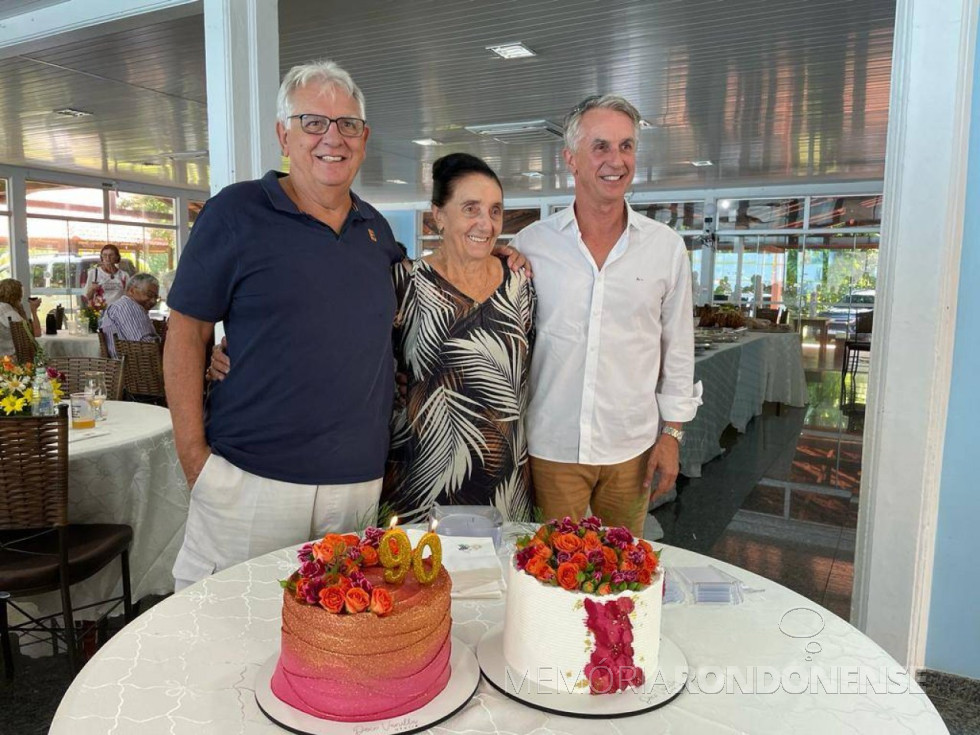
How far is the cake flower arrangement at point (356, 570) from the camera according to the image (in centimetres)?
89

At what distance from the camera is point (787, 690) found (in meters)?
1.01

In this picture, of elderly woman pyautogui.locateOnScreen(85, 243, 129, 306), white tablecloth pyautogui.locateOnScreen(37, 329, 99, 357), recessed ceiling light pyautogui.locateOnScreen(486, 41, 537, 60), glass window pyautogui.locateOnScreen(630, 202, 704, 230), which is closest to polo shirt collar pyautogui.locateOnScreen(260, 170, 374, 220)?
recessed ceiling light pyautogui.locateOnScreen(486, 41, 537, 60)

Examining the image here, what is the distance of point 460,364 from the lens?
69.7 inches

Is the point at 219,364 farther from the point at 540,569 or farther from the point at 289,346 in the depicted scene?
the point at 540,569

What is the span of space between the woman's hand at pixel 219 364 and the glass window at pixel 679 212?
45.7 ft

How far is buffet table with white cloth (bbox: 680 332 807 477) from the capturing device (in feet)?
16.4

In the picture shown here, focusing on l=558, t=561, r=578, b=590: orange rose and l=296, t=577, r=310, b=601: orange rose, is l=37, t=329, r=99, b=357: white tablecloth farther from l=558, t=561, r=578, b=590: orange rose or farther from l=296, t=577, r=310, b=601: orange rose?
l=558, t=561, r=578, b=590: orange rose

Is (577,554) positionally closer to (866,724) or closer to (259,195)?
(866,724)

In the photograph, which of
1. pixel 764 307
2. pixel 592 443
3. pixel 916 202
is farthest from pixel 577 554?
pixel 764 307

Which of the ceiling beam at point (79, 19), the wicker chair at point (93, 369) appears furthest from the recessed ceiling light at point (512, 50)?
the wicker chair at point (93, 369)

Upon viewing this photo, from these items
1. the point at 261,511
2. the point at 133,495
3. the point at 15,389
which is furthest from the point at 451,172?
the point at 133,495

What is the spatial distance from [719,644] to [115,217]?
16004 millimetres

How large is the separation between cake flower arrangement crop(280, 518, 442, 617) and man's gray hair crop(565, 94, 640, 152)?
4.13ft

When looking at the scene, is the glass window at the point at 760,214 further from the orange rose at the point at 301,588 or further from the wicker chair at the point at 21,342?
the orange rose at the point at 301,588
